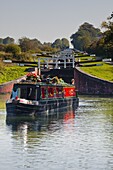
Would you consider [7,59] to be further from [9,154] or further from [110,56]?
[9,154]

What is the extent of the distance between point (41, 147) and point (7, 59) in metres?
80.1

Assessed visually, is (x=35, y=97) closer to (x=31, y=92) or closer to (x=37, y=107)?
(x=31, y=92)

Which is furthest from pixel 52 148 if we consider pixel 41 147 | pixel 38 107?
pixel 38 107

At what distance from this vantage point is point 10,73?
96.4 metres

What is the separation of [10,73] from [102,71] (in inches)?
527

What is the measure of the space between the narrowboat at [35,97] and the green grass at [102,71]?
3573 centimetres

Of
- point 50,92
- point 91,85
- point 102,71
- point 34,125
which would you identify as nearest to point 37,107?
point 50,92

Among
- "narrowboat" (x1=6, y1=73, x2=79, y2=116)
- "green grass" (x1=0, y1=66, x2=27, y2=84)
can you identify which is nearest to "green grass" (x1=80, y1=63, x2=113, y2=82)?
"green grass" (x1=0, y1=66, x2=27, y2=84)

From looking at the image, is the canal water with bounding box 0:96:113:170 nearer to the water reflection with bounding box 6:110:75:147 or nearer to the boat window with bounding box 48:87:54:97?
the water reflection with bounding box 6:110:75:147

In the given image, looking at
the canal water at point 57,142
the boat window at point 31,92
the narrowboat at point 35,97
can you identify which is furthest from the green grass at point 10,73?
the canal water at point 57,142

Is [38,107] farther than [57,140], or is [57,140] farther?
[38,107]

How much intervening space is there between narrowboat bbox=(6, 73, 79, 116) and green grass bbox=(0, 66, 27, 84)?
122 ft

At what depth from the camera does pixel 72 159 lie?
29.1m

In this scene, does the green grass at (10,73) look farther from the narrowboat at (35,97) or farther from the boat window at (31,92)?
the boat window at (31,92)
